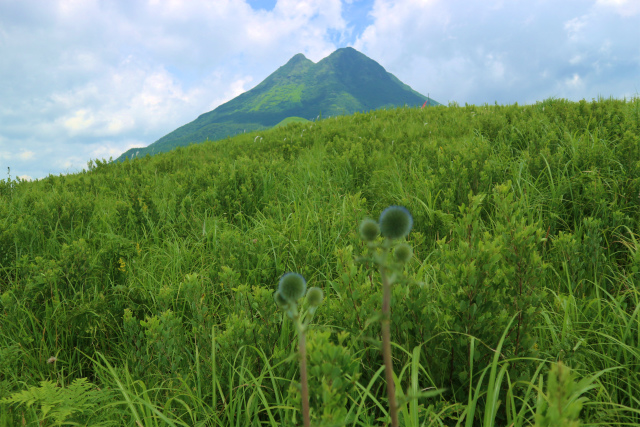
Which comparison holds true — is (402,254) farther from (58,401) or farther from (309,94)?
(309,94)

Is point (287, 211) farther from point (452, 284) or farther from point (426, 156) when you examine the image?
point (452, 284)

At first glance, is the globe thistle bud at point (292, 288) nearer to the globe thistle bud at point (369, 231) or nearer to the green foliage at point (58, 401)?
the globe thistle bud at point (369, 231)

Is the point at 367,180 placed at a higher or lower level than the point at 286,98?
lower

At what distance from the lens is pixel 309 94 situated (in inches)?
5694

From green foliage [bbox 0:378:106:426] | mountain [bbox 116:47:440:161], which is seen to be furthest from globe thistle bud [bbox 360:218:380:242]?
mountain [bbox 116:47:440:161]

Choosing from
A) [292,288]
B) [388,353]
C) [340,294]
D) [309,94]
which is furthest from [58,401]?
[309,94]

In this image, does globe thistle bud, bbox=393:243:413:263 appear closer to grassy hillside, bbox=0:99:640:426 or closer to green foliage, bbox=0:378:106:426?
grassy hillside, bbox=0:99:640:426

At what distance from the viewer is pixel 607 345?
87.0 inches

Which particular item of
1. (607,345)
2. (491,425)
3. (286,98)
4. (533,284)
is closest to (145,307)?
(491,425)

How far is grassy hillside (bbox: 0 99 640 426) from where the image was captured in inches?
71.5

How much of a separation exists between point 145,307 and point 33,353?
0.81 metres

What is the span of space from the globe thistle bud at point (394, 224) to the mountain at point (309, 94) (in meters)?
76.7

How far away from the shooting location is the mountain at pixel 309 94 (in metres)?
111

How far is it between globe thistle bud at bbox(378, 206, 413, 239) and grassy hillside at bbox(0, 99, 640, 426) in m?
0.13
